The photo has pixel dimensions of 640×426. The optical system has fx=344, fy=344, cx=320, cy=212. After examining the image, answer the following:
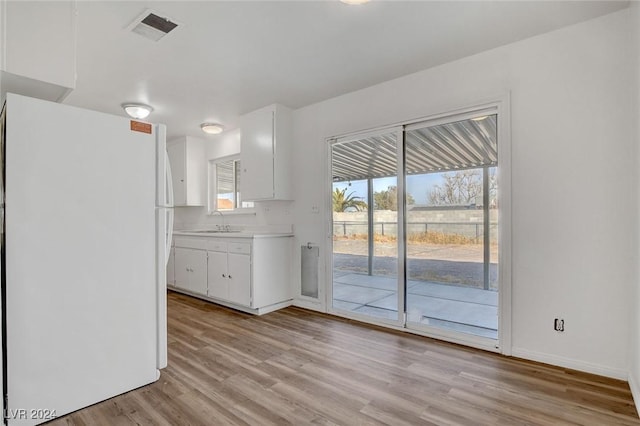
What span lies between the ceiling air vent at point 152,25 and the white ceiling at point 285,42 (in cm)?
4

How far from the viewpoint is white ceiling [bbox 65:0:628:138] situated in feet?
7.38

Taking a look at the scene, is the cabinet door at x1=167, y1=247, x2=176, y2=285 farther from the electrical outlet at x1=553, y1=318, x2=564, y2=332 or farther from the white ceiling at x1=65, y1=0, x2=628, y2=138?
the electrical outlet at x1=553, y1=318, x2=564, y2=332

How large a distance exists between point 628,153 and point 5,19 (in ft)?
12.3

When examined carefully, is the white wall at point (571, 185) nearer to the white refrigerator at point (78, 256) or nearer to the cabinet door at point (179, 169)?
the white refrigerator at point (78, 256)

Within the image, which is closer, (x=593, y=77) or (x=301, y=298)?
(x=593, y=77)

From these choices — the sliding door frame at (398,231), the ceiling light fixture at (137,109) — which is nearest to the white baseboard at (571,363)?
the sliding door frame at (398,231)

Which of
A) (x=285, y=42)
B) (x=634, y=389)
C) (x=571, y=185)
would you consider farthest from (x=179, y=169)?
(x=634, y=389)

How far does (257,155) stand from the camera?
4312 mm

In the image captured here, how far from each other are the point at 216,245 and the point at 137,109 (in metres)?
1.87

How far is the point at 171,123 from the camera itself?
4.87 metres

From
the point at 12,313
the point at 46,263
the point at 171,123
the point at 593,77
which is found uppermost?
the point at 171,123

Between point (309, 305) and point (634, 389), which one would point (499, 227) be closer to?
point (634, 389)

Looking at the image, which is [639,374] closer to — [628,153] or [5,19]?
[628,153]

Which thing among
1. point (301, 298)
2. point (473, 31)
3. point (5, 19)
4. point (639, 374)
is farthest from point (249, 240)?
point (639, 374)
